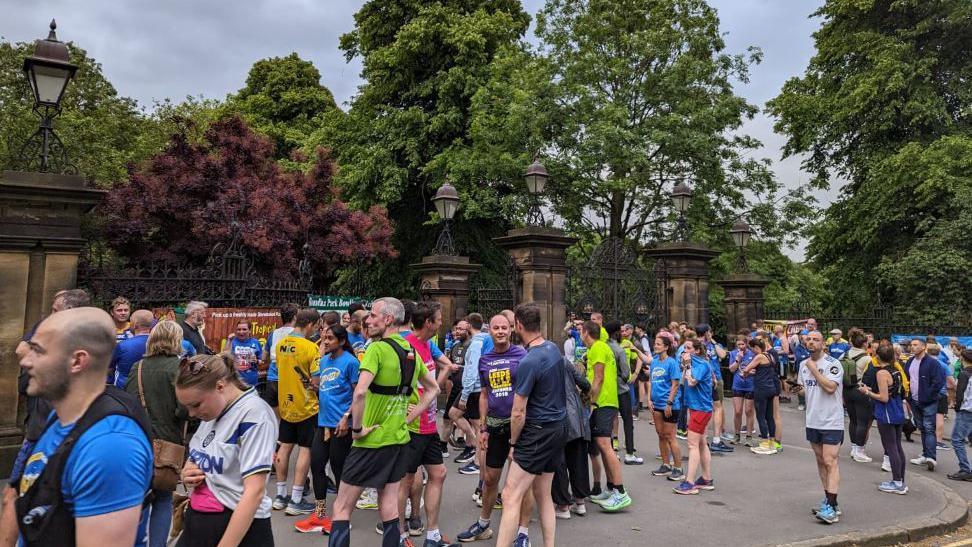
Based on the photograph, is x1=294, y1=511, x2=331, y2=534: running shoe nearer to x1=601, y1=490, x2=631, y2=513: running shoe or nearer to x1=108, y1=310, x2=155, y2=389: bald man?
x1=108, y1=310, x2=155, y2=389: bald man

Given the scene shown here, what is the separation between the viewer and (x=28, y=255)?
7.71m

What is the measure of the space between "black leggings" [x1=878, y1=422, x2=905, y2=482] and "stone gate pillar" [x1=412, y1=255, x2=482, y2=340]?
8518mm

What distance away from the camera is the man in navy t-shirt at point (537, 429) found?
15.3ft

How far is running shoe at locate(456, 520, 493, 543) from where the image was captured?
5414mm

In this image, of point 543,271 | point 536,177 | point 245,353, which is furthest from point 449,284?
point 245,353

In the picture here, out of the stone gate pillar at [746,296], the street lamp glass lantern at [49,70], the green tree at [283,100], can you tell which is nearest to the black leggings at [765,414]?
the stone gate pillar at [746,296]

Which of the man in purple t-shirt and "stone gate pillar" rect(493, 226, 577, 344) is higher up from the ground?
"stone gate pillar" rect(493, 226, 577, 344)

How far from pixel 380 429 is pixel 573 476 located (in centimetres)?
273

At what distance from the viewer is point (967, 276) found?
62.5 feet

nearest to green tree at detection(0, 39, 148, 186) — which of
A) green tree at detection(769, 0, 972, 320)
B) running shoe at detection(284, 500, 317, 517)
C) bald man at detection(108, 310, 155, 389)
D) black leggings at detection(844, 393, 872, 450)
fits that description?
bald man at detection(108, 310, 155, 389)

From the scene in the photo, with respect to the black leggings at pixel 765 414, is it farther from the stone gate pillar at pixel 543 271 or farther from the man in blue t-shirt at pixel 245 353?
the man in blue t-shirt at pixel 245 353

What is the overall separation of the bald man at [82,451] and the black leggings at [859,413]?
30.4 ft

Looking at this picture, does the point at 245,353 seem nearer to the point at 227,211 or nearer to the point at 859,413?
the point at 859,413

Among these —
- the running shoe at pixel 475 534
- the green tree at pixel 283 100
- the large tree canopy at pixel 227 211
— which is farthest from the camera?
the green tree at pixel 283 100
